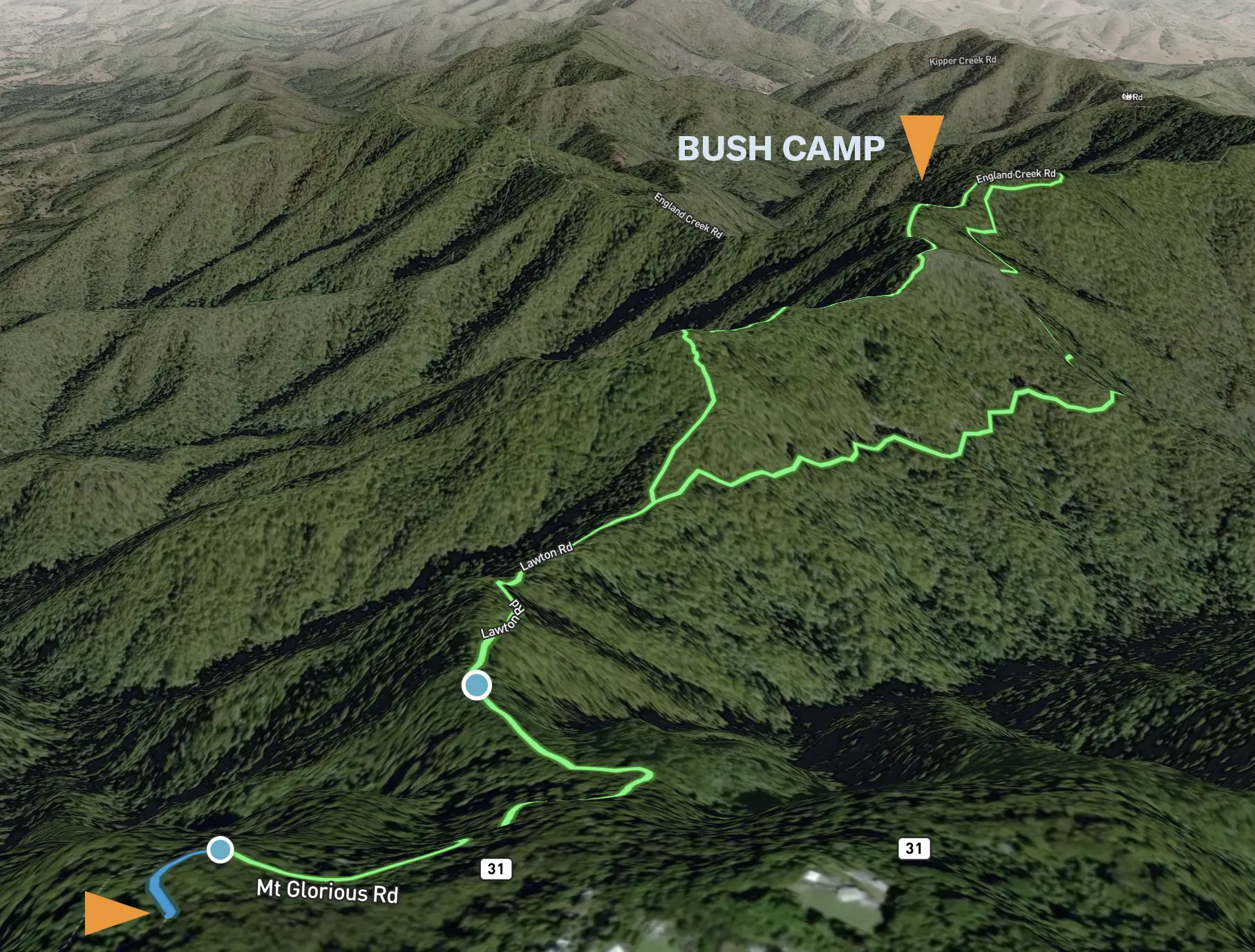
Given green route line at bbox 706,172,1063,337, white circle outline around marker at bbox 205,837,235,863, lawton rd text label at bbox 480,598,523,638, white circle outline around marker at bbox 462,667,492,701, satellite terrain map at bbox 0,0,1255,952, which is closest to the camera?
satellite terrain map at bbox 0,0,1255,952

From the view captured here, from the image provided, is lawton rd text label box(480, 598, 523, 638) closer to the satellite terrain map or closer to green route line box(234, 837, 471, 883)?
the satellite terrain map

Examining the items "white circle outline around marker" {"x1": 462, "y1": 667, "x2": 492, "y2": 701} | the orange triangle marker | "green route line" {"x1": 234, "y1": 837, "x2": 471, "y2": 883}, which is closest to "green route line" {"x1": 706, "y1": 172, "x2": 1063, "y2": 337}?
"white circle outline around marker" {"x1": 462, "y1": 667, "x2": 492, "y2": 701}

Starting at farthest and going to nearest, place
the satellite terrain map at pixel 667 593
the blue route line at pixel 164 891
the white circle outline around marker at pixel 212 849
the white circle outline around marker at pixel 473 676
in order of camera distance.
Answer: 1. the white circle outline around marker at pixel 473 676
2. the white circle outline around marker at pixel 212 849
3. the satellite terrain map at pixel 667 593
4. the blue route line at pixel 164 891

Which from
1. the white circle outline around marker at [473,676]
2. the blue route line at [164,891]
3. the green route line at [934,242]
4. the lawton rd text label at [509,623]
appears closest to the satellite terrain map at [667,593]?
the blue route line at [164,891]

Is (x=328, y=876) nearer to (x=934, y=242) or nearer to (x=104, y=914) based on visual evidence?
Answer: (x=104, y=914)

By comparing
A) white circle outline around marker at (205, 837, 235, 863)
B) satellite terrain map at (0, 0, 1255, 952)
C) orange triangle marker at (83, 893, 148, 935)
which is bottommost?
satellite terrain map at (0, 0, 1255, 952)

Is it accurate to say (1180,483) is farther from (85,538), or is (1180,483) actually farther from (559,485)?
(85,538)

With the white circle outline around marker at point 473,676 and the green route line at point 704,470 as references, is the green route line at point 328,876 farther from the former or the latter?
the white circle outline around marker at point 473,676
